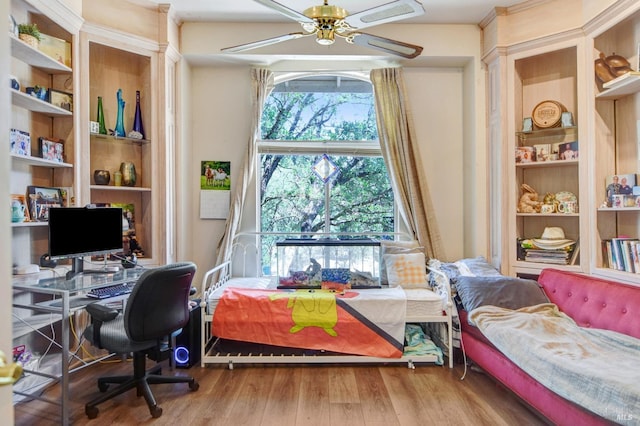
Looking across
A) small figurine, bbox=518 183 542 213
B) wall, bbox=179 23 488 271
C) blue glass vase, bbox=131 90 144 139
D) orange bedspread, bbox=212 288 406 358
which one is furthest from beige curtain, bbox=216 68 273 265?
small figurine, bbox=518 183 542 213

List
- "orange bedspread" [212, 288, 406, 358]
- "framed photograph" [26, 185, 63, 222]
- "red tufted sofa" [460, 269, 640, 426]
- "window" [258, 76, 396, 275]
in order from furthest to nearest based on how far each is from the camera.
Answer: "window" [258, 76, 396, 275]
"orange bedspread" [212, 288, 406, 358]
"framed photograph" [26, 185, 63, 222]
"red tufted sofa" [460, 269, 640, 426]

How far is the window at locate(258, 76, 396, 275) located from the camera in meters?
3.77

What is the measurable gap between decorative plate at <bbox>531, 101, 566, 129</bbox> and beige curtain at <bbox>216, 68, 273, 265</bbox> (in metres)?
2.45

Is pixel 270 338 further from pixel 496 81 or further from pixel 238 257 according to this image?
pixel 496 81

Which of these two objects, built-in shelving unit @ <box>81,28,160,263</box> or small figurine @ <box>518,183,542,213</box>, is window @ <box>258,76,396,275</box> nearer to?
built-in shelving unit @ <box>81,28,160,263</box>

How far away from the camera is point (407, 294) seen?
116 inches

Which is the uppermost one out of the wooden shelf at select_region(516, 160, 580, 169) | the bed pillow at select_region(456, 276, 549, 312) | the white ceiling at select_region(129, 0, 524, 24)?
the white ceiling at select_region(129, 0, 524, 24)

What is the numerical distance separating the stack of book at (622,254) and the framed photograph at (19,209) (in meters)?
4.09

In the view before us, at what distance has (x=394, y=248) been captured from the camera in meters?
3.42

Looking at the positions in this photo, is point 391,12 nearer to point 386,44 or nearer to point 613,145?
point 386,44

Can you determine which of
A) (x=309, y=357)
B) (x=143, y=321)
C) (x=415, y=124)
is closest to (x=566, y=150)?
(x=415, y=124)

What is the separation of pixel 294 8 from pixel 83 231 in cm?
242

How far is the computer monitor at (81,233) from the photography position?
2.37 meters

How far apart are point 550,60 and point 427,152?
1.28m
